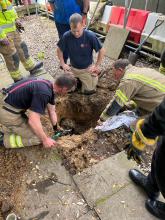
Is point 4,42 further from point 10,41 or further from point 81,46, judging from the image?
point 81,46

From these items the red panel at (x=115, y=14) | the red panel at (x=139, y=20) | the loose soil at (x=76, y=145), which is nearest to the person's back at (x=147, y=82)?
the loose soil at (x=76, y=145)

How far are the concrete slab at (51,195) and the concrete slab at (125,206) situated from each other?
0.77 feet

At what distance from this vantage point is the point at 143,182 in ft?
9.52

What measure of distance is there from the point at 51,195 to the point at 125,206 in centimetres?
93

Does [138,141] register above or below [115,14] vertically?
below

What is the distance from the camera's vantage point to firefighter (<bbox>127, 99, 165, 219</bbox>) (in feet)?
6.60

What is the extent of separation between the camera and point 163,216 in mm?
2635

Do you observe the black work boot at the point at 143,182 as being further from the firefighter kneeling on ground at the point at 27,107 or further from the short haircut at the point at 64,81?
the short haircut at the point at 64,81

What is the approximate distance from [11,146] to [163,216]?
88.4 inches

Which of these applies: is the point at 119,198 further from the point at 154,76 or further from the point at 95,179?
the point at 154,76

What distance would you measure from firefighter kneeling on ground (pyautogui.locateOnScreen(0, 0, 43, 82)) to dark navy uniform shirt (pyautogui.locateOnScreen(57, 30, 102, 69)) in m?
1.04

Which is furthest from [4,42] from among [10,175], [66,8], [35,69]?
[10,175]

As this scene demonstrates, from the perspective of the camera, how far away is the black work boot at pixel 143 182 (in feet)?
9.04

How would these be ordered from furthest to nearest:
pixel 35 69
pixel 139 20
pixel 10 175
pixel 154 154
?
pixel 139 20, pixel 35 69, pixel 10 175, pixel 154 154
